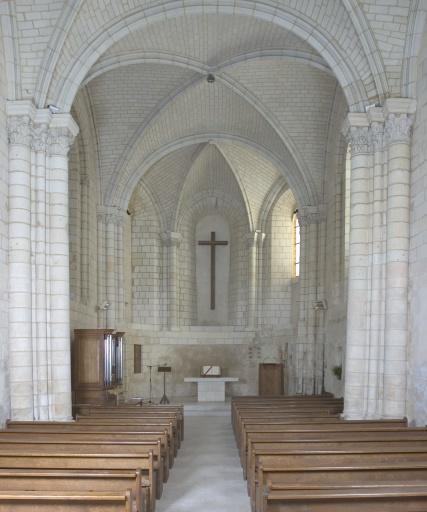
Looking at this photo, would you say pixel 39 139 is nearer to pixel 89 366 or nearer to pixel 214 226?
pixel 89 366

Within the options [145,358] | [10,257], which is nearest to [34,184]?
[10,257]

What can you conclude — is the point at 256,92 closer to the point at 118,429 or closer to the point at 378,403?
the point at 378,403

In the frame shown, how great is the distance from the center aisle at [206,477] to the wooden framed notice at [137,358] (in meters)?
7.64

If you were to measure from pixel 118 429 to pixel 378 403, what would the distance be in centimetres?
496

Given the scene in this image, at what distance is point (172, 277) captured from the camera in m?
23.5

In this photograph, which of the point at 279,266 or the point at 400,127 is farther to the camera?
the point at 279,266

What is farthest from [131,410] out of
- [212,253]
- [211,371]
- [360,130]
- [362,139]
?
[212,253]

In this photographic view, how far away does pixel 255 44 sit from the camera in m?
14.9

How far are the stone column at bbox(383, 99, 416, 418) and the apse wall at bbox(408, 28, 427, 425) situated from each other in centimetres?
15

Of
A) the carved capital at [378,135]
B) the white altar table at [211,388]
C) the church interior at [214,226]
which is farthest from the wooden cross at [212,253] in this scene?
the carved capital at [378,135]

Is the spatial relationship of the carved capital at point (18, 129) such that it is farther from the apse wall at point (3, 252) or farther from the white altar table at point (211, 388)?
the white altar table at point (211, 388)

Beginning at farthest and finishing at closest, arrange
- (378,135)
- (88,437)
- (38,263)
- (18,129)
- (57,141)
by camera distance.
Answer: (57,141)
(378,135)
(38,263)
(18,129)
(88,437)

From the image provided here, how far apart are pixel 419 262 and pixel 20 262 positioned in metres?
7.41

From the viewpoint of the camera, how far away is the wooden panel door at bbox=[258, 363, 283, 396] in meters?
21.8
